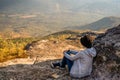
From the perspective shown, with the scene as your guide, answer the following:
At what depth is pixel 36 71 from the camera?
15.0m

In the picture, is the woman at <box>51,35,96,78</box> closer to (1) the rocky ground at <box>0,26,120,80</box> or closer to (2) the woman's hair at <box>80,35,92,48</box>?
(2) the woman's hair at <box>80,35,92,48</box>

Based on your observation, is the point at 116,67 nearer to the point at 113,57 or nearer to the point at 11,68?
the point at 113,57

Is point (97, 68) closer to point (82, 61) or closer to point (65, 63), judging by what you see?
point (82, 61)

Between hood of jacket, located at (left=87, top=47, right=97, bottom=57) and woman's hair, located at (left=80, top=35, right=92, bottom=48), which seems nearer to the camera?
hood of jacket, located at (left=87, top=47, right=97, bottom=57)

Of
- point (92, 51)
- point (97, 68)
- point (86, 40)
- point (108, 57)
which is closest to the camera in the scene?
point (92, 51)

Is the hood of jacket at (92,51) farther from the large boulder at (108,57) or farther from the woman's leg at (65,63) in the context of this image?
the woman's leg at (65,63)

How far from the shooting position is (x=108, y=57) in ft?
45.4

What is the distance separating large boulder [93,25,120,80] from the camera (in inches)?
518

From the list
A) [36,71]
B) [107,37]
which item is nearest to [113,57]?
[107,37]

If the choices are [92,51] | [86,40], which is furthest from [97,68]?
[86,40]

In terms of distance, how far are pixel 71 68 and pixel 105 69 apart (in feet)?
5.36

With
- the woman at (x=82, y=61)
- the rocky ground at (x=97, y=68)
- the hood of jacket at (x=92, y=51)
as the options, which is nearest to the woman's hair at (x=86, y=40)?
the woman at (x=82, y=61)

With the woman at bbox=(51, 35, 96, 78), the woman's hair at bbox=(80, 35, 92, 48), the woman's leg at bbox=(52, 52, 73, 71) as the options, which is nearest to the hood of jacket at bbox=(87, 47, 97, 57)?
the woman at bbox=(51, 35, 96, 78)

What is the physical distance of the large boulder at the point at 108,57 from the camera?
518 inches
